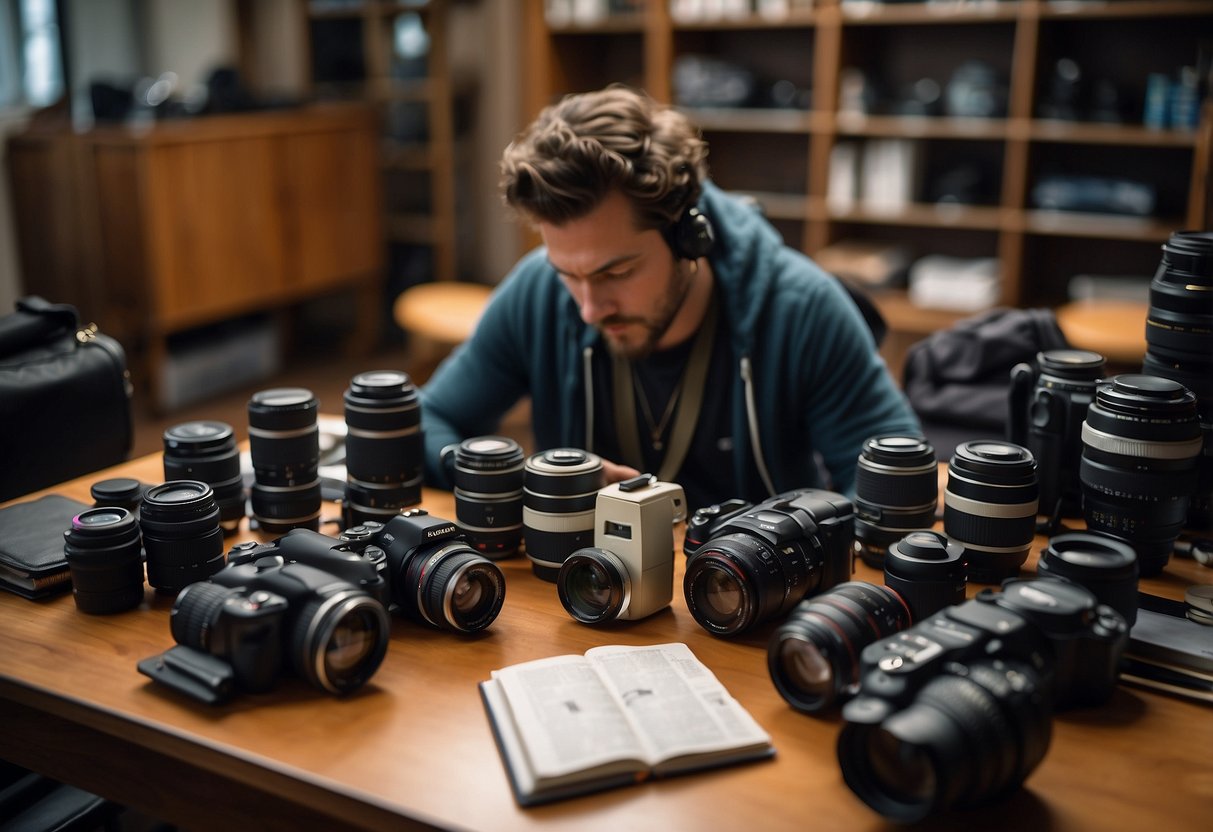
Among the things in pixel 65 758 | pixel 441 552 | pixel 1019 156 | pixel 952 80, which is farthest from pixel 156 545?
pixel 952 80

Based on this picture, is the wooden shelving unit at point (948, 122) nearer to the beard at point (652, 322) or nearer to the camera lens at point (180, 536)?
the beard at point (652, 322)

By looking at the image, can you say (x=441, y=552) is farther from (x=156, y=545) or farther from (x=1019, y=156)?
(x=1019, y=156)

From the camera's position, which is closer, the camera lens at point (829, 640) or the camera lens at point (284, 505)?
Result: the camera lens at point (829, 640)

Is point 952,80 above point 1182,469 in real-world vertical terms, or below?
above

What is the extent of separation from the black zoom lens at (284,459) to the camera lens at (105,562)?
0.76 feet

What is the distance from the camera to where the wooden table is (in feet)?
3.52

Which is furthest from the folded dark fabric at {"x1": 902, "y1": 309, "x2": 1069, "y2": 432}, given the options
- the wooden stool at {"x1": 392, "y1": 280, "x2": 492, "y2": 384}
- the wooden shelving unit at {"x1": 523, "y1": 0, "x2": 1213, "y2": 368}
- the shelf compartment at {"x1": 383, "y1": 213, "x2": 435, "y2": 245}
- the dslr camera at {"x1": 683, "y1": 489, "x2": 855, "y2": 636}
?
the shelf compartment at {"x1": 383, "y1": 213, "x2": 435, "y2": 245}

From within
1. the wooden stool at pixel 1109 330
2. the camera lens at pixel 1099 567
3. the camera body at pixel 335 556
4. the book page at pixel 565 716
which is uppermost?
the camera lens at pixel 1099 567

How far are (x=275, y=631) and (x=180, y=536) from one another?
311 mm

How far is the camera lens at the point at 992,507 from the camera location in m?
1.47

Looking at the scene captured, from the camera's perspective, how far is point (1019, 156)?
4.13 m

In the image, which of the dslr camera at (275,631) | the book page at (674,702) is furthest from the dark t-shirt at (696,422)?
the dslr camera at (275,631)

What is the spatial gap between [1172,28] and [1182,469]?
10.6ft

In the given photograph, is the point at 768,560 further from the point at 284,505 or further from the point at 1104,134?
the point at 1104,134
